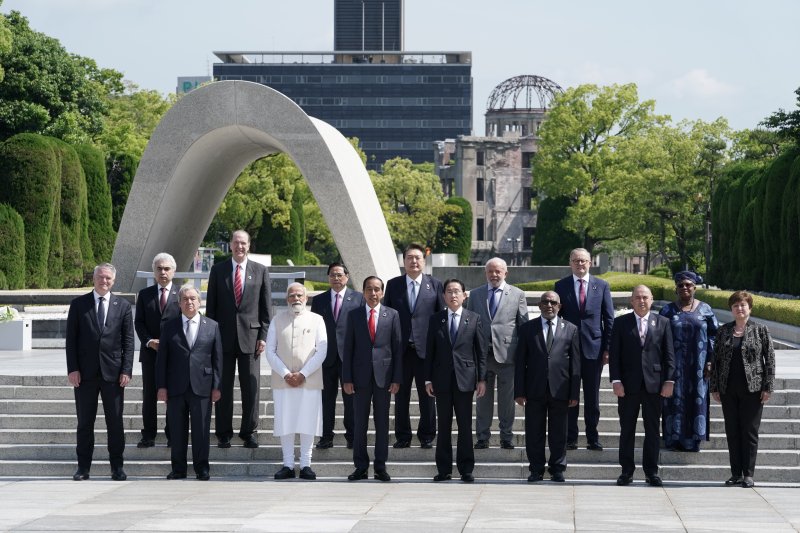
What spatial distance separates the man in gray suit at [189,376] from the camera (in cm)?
1022

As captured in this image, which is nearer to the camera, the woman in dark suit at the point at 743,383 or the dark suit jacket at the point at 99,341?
the woman in dark suit at the point at 743,383

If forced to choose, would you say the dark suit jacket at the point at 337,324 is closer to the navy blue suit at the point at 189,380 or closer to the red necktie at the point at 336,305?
the red necktie at the point at 336,305

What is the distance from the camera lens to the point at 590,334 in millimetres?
10727

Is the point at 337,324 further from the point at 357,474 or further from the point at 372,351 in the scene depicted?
the point at 357,474

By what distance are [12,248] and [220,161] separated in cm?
1131

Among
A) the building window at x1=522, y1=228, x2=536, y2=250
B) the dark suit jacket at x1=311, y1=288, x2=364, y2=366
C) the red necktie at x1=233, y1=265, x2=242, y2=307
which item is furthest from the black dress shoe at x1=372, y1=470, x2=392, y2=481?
the building window at x1=522, y1=228, x2=536, y2=250

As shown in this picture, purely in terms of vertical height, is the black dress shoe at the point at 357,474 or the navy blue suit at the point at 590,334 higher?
the navy blue suit at the point at 590,334

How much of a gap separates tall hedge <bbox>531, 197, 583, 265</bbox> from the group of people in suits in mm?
47110

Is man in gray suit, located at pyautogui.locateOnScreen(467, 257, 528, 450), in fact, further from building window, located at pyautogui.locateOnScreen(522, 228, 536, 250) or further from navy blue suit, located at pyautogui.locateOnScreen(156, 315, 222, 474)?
building window, located at pyautogui.locateOnScreen(522, 228, 536, 250)

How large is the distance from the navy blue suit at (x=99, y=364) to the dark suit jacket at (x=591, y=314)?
381 cm

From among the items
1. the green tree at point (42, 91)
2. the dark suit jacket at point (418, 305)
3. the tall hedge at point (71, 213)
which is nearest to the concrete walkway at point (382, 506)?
the dark suit jacket at point (418, 305)

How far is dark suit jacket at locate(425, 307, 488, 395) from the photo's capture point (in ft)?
33.5

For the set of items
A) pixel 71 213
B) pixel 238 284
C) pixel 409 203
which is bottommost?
pixel 238 284

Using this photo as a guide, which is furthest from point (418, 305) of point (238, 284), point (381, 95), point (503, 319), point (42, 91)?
point (381, 95)
